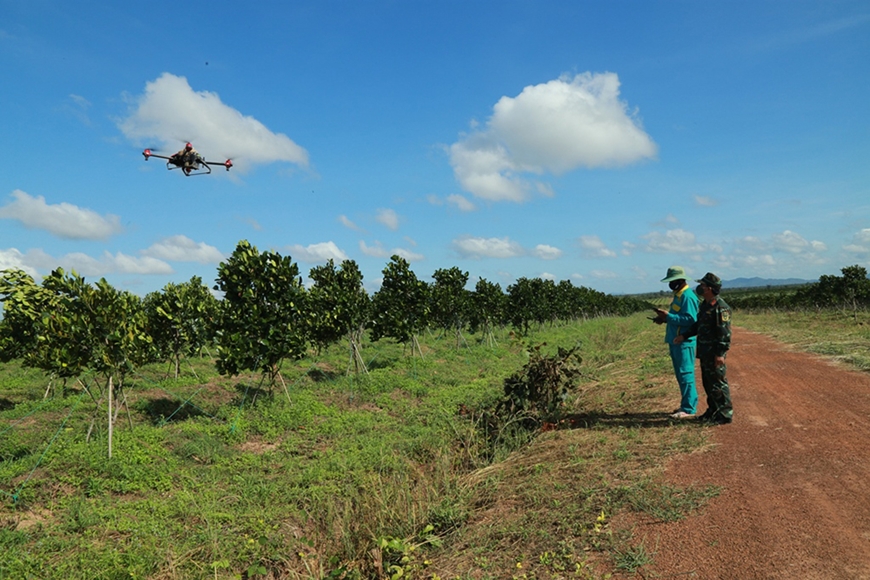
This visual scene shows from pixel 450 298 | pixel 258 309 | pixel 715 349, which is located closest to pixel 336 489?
pixel 715 349

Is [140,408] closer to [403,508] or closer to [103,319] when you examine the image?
[103,319]

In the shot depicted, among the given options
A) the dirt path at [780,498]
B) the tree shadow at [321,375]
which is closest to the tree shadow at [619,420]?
the dirt path at [780,498]

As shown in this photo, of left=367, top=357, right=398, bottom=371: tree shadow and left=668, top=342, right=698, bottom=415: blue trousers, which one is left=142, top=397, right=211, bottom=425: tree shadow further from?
left=668, top=342, right=698, bottom=415: blue trousers

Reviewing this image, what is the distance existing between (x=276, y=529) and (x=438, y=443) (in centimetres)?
320

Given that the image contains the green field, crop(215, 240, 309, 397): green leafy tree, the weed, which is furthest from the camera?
crop(215, 240, 309, 397): green leafy tree

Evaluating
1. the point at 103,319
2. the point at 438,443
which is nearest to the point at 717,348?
the point at 438,443

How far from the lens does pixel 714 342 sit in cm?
670

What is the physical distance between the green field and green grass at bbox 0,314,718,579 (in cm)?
2

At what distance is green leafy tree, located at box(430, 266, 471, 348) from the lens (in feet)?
70.3

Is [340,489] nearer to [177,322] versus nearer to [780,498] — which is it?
[780,498]

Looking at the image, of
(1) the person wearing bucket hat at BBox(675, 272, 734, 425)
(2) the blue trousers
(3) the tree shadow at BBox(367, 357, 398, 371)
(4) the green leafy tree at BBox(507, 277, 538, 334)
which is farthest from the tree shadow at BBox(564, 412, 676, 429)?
(4) the green leafy tree at BBox(507, 277, 538, 334)

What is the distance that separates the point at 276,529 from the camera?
5.70 metres

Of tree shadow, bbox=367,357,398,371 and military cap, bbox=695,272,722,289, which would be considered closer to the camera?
military cap, bbox=695,272,722,289

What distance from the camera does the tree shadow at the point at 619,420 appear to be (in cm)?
723
